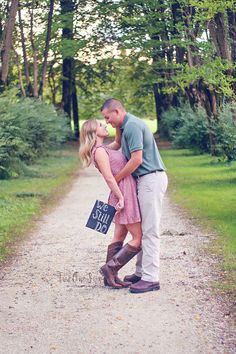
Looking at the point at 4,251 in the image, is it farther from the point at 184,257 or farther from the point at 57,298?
the point at 57,298

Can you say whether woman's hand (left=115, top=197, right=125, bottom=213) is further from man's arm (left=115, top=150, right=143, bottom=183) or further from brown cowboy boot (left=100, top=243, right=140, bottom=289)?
brown cowboy boot (left=100, top=243, right=140, bottom=289)

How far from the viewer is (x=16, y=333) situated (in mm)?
7465

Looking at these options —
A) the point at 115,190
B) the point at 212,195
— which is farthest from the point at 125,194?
the point at 212,195

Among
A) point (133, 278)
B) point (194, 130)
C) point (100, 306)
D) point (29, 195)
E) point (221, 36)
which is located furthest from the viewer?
point (194, 130)

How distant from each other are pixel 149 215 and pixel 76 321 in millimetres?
1701

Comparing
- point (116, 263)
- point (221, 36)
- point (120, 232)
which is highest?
point (221, 36)

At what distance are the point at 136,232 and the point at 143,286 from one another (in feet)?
1.91

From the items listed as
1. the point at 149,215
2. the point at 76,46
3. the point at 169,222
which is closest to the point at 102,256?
the point at 149,215

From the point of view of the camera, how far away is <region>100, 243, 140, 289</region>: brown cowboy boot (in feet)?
30.2

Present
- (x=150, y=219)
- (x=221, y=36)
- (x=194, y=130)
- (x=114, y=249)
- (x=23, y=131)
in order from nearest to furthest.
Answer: (x=150, y=219) < (x=114, y=249) < (x=221, y=36) < (x=23, y=131) < (x=194, y=130)

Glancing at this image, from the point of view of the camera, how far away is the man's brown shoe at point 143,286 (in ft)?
29.5

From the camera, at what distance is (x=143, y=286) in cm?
900

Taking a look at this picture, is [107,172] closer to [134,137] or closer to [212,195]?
[134,137]

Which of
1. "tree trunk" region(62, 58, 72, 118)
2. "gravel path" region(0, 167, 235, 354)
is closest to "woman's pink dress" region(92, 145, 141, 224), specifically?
"gravel path" region(0, 167, 235, 354)
